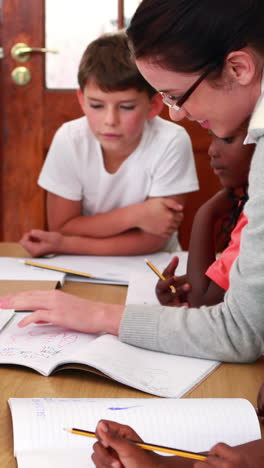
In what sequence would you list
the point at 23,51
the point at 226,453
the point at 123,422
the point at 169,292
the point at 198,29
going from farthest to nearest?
the point at 23,51, the point at 169,292, the point at 198,29, the point at 123,422, the point at 226,453

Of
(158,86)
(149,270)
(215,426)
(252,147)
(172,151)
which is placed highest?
(158,86)

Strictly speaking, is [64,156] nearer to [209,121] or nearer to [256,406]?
[209,121]

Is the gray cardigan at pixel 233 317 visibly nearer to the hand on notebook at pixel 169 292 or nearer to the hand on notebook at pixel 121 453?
the hand on notebook at pixel 169 292

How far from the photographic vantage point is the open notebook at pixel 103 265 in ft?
4.80

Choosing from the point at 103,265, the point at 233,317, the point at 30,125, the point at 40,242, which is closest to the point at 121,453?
the point at 233,317

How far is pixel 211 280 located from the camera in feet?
4.43

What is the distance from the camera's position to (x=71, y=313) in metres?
1.09

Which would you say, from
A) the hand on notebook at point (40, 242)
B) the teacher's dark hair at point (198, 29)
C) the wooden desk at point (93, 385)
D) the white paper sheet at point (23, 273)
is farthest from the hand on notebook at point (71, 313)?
the hand on notebook at point (40, 242)

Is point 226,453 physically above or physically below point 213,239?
above

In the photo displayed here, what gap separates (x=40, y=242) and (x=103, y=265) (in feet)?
0.61

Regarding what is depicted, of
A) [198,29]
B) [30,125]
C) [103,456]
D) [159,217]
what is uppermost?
[198,29]

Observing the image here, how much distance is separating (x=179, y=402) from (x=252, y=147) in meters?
0.57

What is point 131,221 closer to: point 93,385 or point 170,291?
point 170,291

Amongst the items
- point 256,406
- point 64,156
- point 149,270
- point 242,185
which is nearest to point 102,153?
point 64,156
